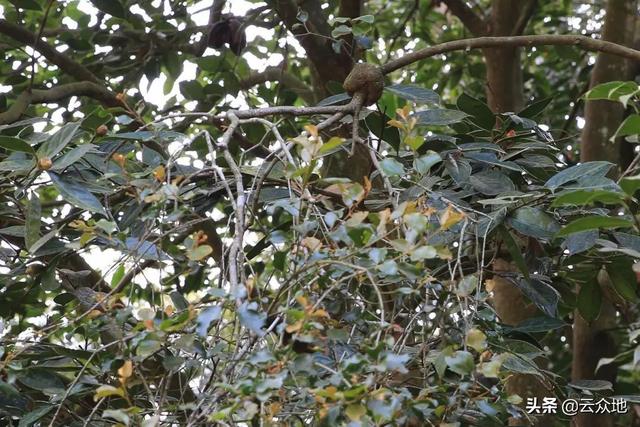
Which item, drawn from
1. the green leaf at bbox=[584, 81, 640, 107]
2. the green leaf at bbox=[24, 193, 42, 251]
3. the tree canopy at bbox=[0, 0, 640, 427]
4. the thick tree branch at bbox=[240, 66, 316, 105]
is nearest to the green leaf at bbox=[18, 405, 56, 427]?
the tree canopy at bbox=[0, 0, 640, 427]

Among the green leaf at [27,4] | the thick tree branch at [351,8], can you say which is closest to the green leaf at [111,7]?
the green leaf at [27,4]

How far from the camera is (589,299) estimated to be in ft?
4.38

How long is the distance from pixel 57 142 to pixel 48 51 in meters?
0.86

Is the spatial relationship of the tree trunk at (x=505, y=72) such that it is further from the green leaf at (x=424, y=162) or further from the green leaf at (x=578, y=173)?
the green leaf at (x=424, y=162)

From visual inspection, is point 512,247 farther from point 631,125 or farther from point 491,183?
point 631,125

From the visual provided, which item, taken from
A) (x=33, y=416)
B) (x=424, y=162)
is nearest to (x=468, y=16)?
(x=424, y=162)

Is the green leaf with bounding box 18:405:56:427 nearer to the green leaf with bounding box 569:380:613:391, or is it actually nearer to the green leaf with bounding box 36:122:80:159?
the green leaf with bounding box 36:122:80:159

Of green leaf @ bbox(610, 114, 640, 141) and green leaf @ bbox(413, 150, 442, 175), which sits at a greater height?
green leaf @ bbox(610, 114, 640, 141)

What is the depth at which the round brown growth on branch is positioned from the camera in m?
1.13

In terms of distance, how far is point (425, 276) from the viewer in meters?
0.85

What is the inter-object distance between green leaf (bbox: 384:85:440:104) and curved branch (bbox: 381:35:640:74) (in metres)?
0.03

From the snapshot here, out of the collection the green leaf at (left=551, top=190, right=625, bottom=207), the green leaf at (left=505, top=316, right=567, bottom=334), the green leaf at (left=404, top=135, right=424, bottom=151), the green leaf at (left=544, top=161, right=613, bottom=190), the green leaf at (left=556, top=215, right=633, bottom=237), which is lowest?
the green leaf at (left=505, top=316, right=567, bottom=334)

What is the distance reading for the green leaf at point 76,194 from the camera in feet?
3.27

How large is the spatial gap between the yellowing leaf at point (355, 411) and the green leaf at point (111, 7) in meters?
1.27
